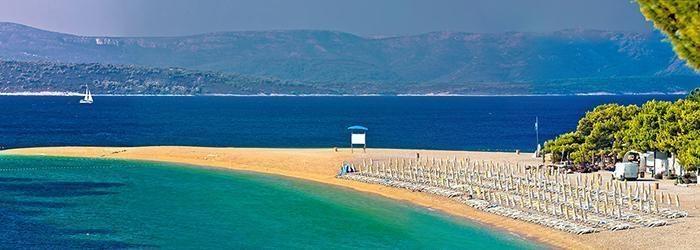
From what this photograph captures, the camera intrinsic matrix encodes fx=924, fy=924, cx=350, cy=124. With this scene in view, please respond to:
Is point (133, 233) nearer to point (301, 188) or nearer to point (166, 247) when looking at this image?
point (166, 247)

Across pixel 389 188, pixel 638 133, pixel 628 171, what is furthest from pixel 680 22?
pixel 638 133

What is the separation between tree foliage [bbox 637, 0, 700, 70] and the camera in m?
21.4

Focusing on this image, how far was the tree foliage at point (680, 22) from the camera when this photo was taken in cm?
2142

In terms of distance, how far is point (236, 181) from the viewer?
68.2 meters

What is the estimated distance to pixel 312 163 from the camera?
7469cm

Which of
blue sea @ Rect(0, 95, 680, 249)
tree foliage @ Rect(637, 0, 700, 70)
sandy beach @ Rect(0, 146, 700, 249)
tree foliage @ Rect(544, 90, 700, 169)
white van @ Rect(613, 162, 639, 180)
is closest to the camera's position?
tree foliage @ Rect(637, 0, 700, 70)

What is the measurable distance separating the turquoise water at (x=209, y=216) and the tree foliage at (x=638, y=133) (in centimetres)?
1719

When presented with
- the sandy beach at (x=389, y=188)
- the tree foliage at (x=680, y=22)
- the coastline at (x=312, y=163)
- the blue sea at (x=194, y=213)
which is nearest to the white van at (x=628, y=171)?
the sandy beach at (x=389, y=188)

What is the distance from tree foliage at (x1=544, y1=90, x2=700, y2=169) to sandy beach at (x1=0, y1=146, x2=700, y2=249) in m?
3.33

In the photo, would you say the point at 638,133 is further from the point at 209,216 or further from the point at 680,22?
the point at 680,22

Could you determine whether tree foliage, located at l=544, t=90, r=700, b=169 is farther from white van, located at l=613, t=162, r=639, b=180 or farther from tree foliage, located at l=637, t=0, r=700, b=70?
tree foliage, located at l=637, t=0, r=700, b=70

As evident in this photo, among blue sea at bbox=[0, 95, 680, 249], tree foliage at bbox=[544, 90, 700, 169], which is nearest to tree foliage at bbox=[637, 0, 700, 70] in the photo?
blue sea at bbox=[0, 95, 680, 249]

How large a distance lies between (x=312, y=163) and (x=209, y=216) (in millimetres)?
22800

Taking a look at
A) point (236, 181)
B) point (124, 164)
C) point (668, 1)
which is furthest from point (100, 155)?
point (668, 1)
